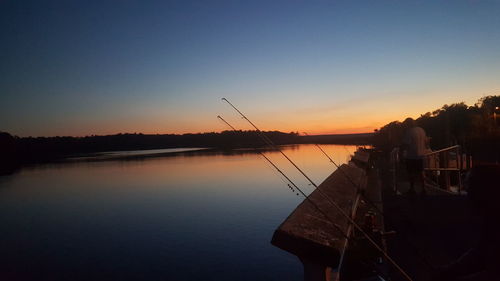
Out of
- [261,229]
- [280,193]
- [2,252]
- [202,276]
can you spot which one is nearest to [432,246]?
[202,276]

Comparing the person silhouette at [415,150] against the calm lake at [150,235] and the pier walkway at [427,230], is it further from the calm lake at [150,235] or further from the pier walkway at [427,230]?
the calm lake at [150,235]

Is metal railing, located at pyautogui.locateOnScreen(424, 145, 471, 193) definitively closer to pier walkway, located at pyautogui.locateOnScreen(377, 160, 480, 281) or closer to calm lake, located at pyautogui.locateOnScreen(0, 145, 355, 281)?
pier walkway, located at pyautogui.locateOnScreen(377, 160, 480, 281)

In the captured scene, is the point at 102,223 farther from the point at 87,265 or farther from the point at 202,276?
the point at 202,276

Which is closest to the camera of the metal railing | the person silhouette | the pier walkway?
the pier walkway

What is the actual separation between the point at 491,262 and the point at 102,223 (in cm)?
2308

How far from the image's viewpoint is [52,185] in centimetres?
4122

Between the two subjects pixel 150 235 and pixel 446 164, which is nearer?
pixel 446 164

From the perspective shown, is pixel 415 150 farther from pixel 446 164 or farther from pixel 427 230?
pixel 446 164

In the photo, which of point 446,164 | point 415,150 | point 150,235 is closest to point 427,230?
point 415,150

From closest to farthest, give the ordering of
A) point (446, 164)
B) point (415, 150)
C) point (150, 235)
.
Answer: point (415, 150), point (446, 164), point (150, 235)

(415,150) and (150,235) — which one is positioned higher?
(415,150)

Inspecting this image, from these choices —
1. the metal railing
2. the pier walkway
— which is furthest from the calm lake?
the metal railing

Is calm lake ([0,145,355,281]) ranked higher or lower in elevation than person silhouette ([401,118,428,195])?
lower

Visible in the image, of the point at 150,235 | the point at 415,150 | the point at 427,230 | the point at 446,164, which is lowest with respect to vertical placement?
the point at 150,235
